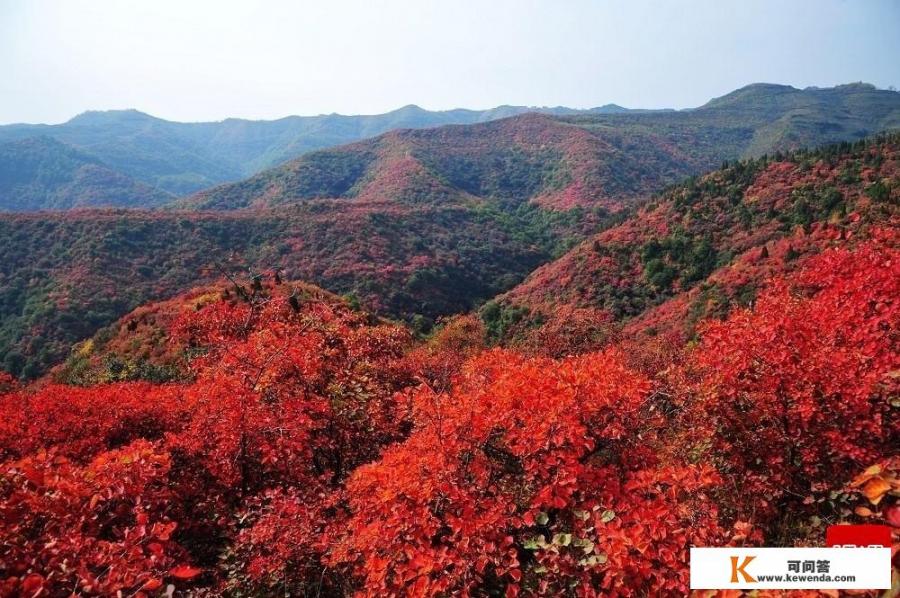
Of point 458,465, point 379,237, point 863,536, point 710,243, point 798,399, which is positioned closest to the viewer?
point 863,536

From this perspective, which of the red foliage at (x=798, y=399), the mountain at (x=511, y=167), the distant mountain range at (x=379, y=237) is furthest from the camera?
the mountain at (x=511, y=167)

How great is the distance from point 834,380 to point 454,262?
291ft

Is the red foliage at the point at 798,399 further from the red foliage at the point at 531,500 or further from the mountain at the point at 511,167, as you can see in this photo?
the mountain at the point at 511,167

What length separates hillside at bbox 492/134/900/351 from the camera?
45719 millimetres

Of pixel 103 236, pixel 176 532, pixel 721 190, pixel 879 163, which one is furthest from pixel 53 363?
pixel 879 163

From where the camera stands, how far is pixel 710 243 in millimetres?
61375

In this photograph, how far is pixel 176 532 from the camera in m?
10.1

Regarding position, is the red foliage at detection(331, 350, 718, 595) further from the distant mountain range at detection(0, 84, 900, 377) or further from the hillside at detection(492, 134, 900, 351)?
the distant mountain range at detection(0, 84, 900, 377)

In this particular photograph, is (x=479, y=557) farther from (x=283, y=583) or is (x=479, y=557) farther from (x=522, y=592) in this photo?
(x=283, y=583)

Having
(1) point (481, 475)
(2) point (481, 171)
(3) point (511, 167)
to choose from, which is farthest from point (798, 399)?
(3) point (511, 167)

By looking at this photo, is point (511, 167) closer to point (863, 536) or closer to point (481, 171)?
point (481, 171)

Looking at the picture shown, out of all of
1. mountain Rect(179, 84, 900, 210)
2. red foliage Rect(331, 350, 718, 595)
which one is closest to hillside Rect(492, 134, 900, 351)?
red foliage Rect(331, 350, 718, 595)

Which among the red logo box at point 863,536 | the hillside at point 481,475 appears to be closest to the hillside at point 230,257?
the hillside at point 481,475

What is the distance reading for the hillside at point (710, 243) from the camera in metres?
45.7
